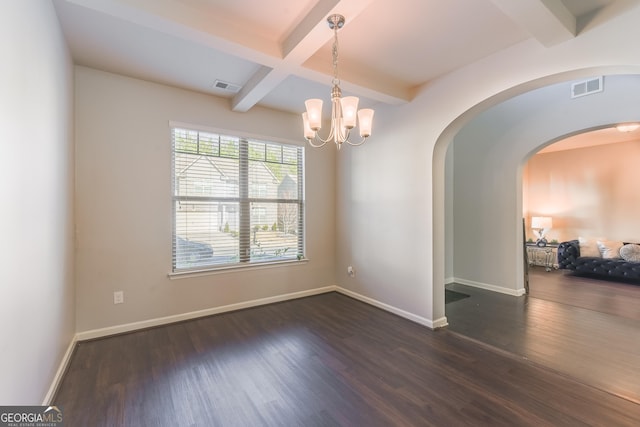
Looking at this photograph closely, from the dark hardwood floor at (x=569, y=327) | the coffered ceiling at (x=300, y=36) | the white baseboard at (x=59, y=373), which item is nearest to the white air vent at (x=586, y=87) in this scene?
the coffered ceiling at (x=300, y=36)

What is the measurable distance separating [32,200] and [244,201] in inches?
91.1

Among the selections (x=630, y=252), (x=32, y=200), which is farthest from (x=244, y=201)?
(x=630, y=252)

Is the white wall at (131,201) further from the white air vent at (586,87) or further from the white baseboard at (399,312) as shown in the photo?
the white air vent at (586,87)

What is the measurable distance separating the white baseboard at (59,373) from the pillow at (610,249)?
8.14 metres

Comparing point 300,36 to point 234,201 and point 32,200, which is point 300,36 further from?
point 234,201

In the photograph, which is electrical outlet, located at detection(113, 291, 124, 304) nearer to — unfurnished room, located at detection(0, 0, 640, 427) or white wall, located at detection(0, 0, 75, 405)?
unfurnished room, located at detection(0, 0, 640, 427)

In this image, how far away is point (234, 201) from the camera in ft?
12.6

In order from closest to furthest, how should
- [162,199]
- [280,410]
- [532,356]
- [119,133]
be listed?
[280,410] → [532,356] → [119,133] → [162,199]

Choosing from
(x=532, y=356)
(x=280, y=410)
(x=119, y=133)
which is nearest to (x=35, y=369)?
(x=280, y=410)

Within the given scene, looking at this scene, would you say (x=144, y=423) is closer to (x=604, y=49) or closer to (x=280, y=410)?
(x=280, y=410)

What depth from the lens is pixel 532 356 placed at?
101 inches

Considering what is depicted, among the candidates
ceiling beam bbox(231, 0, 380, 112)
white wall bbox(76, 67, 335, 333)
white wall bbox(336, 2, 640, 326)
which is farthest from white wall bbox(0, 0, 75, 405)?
white wall bbox(336, 2, 640, 326)

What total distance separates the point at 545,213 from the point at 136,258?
8.61m

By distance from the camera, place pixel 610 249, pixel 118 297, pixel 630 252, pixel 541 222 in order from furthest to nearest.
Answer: pixel 541 222, pixel 610 249, pixel 630 252, pixel 118 297
